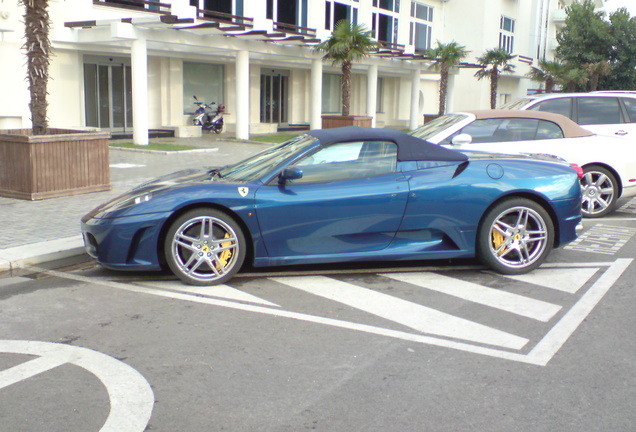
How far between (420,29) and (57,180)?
111 feet

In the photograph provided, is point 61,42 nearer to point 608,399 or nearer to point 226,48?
point 226,48

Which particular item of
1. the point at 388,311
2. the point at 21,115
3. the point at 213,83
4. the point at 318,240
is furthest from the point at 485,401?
the point at 213,83

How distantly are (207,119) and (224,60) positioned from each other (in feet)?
8.13

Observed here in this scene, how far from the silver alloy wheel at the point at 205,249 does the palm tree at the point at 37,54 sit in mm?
5939

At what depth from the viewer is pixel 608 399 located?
12.6 feet

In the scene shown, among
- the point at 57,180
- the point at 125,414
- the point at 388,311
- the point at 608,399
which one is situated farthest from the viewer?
the point at 57,180

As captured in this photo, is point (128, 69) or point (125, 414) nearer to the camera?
point (125, 414)

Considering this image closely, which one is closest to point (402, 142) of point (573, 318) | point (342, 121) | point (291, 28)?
point (573, 318)

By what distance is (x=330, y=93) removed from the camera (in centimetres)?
3628

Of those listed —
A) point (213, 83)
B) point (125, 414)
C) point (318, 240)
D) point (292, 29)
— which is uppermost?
point (292, 29)

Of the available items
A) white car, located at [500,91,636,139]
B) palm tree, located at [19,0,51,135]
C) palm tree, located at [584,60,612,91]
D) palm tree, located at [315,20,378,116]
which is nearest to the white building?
palm tree, located at [315,20,378,116]

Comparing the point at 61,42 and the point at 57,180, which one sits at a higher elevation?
the point at 61,42

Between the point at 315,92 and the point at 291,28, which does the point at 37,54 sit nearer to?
the point at 315,92

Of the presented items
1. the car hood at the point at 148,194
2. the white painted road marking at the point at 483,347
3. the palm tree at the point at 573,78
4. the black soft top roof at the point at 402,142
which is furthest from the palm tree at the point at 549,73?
the car hood at the point at 148,194
